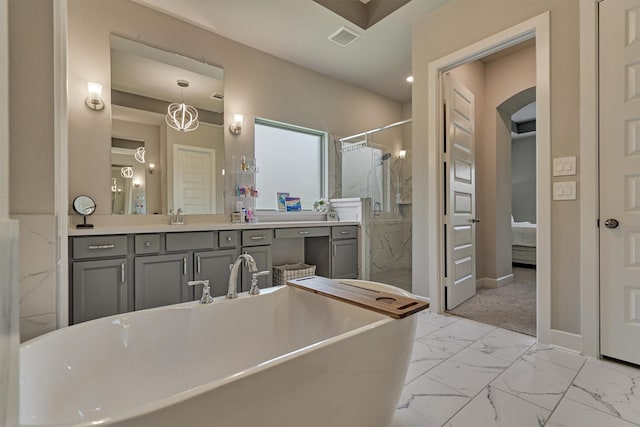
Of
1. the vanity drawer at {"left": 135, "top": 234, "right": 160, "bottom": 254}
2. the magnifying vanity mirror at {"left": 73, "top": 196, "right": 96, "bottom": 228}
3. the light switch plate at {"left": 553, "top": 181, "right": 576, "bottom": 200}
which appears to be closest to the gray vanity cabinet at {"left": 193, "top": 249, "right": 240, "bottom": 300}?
the vanity drawer at {"left": 135, "top": 234, "right": 160, "bottom": 254}

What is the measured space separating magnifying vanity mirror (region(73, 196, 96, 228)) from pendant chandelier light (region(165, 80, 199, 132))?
3.29 ft

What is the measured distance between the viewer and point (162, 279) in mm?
2439

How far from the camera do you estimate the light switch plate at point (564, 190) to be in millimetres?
2035

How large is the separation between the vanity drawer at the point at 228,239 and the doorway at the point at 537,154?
5.80ft

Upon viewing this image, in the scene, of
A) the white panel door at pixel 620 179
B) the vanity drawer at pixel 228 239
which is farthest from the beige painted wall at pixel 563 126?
the vanity drawer at pixel 228 239

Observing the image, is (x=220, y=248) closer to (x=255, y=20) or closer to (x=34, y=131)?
(x=34, y=131)

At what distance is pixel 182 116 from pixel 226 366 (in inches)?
96.0

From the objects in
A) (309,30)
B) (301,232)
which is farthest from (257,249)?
(309,30)

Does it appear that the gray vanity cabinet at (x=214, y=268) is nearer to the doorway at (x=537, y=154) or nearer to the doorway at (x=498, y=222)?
the doorway at (x=537, y=154)

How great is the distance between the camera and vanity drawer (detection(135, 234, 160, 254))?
233 cm

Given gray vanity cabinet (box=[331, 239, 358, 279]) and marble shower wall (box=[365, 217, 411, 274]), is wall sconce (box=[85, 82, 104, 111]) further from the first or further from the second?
marble shower wall (box=[365, 217, 411, 274])

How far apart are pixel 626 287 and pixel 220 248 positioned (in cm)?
286

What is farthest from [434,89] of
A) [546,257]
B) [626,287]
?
[626,287]

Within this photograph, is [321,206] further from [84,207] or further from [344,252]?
[84,207]
